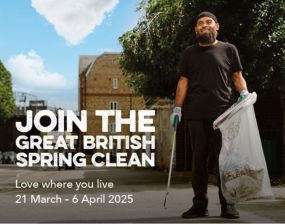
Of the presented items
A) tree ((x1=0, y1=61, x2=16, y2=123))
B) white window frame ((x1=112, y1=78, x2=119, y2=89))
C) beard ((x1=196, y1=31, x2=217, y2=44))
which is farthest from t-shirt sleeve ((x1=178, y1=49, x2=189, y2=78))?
white window frame ((x1=112, y1=78, x2=119, y2=89))

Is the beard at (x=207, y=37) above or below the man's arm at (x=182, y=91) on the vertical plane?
above

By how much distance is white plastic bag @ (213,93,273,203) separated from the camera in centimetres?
595

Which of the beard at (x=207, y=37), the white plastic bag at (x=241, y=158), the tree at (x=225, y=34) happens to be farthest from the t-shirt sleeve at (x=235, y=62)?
the tree at (x=225, y=34)

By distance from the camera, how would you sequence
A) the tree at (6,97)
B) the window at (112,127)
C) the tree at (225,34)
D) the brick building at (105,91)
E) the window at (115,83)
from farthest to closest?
the window at (115,83) < the brick building at (105,91) < the window at (112,127) < the tree at (6,97) < the tree at (225,34)

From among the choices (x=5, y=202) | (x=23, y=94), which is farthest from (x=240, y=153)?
(x=23, y=94)

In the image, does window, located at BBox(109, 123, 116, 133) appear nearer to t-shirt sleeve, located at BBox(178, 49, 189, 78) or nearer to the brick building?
the brick building

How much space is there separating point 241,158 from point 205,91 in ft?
2.45

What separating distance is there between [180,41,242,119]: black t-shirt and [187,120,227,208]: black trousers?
0.35ft

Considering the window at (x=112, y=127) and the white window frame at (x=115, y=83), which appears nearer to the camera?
the window at (x=112, y=127)

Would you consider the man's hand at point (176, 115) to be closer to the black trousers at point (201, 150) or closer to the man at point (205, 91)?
the man at point (205, 91)

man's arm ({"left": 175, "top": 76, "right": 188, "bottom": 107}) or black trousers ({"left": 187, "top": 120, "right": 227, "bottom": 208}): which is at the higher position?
man's arm ({"left": 175, "top": 76, "right": 188, "bottom": 107})

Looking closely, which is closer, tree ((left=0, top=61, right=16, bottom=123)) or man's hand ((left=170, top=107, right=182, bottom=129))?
man's hand ((left=170, top=107, right=182, bottom=129))

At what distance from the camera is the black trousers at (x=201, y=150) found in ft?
20.7

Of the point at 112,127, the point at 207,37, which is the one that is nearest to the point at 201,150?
the point at 207,37
